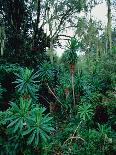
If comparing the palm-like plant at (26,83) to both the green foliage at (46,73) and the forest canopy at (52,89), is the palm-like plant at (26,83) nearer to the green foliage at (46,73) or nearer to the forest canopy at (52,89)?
the forest canopy at (52,89)

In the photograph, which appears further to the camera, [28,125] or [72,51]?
[72,51]

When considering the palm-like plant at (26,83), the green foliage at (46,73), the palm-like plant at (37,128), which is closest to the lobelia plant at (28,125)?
the palm-like plant at (37,128)

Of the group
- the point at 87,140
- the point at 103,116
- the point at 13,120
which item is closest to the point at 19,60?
the point at 103,116

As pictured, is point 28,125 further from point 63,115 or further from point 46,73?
point 46,73

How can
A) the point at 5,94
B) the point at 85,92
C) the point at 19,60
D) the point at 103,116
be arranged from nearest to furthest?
the point at 103,116, the point at 85,92, the point at 5,94, the point at 19,60

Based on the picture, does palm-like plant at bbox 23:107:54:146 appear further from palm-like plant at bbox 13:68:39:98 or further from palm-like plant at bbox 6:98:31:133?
palm-like plant at bbox 13:68:39:98

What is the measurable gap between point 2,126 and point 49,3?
14.8 meters

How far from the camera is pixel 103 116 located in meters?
12.4

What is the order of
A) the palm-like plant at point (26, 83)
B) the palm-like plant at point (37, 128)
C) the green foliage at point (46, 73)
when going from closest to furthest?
the palm-like plant at point (37, 128), the palm-like plant at point (26, 83), the green foliage at point (46, 73)

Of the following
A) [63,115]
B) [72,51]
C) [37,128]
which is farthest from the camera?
[63,115]

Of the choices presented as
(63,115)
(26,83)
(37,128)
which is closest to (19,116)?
(37,128)

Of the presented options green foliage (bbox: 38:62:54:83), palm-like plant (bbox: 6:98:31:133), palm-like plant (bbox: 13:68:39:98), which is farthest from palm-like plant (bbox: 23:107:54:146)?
green foliage (bbox: 38:62:54:83)

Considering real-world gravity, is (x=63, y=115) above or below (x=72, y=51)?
below

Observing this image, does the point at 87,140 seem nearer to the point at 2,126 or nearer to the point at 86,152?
the point at 86,152
